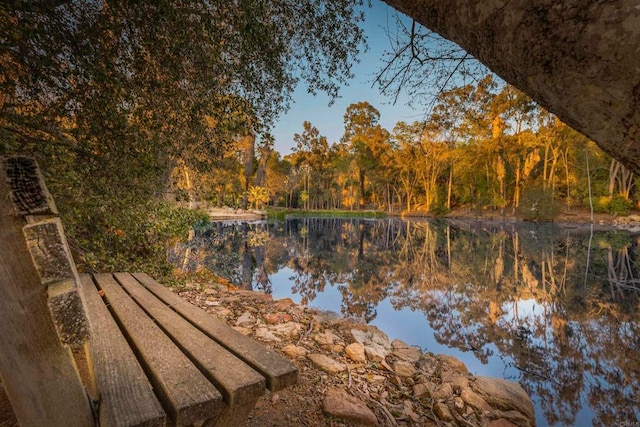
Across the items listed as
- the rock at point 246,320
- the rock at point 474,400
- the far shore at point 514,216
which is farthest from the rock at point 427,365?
the far shore at point 514,216

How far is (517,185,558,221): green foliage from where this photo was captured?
29625 millimetres

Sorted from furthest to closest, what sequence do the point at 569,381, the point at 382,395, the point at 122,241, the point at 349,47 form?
the point at 349,47 → the point at 569,381 → the point at 122,241 → the point at 382,395

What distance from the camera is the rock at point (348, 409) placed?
2.43 meters

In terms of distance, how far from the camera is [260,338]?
3762 millimetres

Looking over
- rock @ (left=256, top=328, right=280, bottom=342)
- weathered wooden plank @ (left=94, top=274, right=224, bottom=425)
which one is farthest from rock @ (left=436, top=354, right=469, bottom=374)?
weathered wooden plank @ (left=94, top=274, right=224, bottom=425)

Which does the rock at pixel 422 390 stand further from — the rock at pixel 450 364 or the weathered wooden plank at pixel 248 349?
the weathered wooden plank at pixel 248 349

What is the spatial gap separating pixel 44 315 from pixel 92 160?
8.84ft

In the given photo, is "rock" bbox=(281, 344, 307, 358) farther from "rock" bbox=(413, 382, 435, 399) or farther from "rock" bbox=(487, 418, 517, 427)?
"rock" bbox=(487, 418, 517, 427)

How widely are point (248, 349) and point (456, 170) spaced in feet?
138

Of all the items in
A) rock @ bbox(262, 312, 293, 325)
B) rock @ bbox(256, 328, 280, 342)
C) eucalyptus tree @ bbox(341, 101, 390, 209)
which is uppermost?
eucalyptus tree @ bbox(341, 101, 390, 209)

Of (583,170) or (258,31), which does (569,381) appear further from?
(583,170)

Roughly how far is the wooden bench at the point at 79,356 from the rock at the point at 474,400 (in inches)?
99.3

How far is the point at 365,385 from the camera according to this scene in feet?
9.90

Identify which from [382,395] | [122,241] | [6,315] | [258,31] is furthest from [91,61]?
[382,395]
